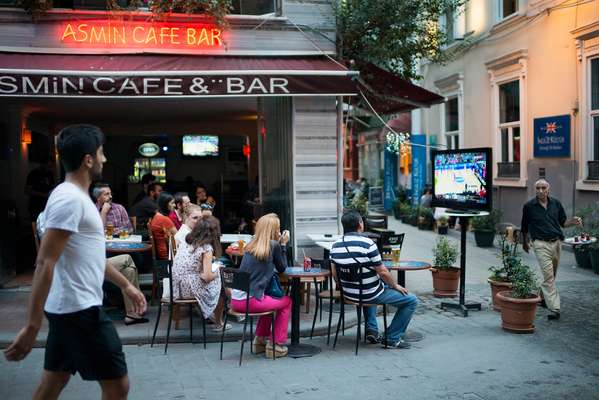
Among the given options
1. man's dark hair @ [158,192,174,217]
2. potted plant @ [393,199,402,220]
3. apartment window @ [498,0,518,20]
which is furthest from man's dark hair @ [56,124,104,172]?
potted plant @ [393,199,402,220]

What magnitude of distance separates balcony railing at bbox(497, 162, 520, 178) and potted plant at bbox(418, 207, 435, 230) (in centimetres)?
260

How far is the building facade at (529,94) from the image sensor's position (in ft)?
44.2

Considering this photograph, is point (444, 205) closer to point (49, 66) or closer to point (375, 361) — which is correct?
point (375, 361)

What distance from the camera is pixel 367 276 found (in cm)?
666

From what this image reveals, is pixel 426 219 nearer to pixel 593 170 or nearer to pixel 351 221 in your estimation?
pixel 593 170

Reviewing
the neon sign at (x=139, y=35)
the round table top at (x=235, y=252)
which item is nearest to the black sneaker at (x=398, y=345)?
the round table top at (x=235, y=252)

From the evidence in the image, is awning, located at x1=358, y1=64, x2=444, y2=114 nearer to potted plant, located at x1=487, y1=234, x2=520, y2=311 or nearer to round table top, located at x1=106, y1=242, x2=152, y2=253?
potted plant, located at x1=487, y1=234, x2=520, y2=311

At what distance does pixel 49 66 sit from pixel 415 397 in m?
6.09

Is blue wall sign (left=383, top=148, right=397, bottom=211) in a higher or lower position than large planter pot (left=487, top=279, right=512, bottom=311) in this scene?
higher

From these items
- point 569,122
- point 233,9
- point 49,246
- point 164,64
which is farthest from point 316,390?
point 569,122

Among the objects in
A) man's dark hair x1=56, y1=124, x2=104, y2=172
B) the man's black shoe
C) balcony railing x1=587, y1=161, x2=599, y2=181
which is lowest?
the man's black shoe

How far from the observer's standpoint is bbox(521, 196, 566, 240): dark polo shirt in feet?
27.7

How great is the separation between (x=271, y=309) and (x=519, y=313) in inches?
113

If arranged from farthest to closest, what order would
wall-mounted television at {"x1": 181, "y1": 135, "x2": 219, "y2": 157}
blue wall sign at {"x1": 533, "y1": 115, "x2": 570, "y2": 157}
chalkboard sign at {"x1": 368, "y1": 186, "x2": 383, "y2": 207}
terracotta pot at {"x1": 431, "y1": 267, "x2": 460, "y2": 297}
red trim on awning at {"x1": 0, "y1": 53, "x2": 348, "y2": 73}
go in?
chalkboard sign at {"x1": 368, "y1": 186, "x2": 383, "y2": 207}, wall-mounted television at {"x1": 181, "y1": 135, "x2": 219, "y2": 157}, blue wall sign at {"x1": 533, "y1": 115, "x2": 570, "y2": 157}, terracotta pot at {"x1": 431, "y1": 267, "x2": 460, "y2": 297}, red trim on awning at {"x1": 0, "y1": 53, "x2": 348, "y2": 73}
